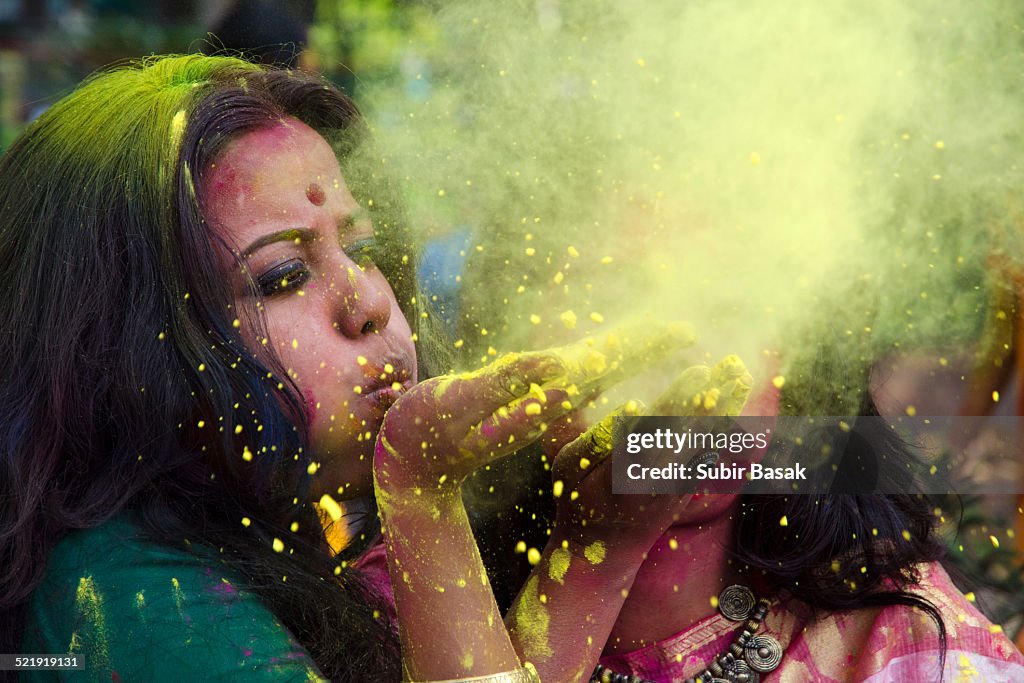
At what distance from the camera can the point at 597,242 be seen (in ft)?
3.91

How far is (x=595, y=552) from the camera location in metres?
1.03

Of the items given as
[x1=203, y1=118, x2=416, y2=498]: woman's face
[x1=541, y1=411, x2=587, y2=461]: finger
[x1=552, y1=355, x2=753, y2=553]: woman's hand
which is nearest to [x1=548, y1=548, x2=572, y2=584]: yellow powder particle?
[x1=552, y1=355, x2=753, y2=553]: woman's hand

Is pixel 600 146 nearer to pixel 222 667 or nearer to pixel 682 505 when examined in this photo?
pixel 682 505

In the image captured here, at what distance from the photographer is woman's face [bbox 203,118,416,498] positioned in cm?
106

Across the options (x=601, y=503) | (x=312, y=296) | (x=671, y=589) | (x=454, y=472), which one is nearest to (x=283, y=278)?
(x=312, y=296)

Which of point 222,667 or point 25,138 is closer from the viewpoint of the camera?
point 222,667

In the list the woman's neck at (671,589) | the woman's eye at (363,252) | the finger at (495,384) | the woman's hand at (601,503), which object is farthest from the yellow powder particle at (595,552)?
the woman's eye at (363,252)

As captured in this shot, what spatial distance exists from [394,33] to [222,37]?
23 centimetres

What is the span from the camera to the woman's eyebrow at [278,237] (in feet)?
3.46

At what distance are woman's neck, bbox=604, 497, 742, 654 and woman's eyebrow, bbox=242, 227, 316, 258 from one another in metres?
0.50

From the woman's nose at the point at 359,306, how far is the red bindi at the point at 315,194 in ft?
0.25

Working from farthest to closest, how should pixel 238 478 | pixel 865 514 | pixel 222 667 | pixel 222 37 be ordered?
1. pixel 222 37
2. pixel 865 514
3. pixel 238 478
4. pixel 222 667

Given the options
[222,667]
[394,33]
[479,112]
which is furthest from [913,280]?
[222,667]

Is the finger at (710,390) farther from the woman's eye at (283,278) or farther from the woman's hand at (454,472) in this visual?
the woman's eye at (283,278)
